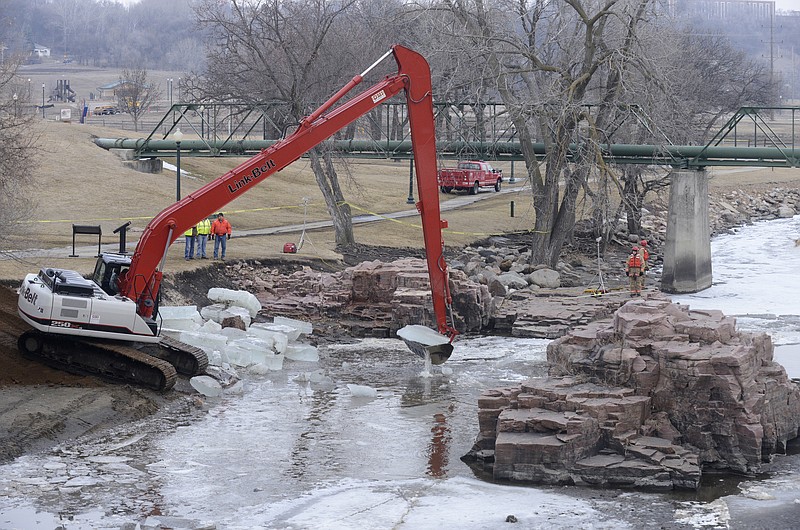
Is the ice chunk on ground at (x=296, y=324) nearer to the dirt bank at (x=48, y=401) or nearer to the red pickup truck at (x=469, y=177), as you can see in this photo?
the dirt bank at (x=48, y=401)

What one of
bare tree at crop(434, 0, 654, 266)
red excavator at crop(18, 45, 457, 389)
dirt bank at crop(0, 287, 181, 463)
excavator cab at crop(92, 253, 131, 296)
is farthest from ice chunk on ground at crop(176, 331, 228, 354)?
bare tree at crop(434, 0, 654, 266)

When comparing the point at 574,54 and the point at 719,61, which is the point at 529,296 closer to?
the point at 574,54

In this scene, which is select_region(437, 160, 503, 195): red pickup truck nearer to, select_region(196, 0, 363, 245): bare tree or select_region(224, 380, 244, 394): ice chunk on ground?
select_region(196, 0, 363, 245): bare tree

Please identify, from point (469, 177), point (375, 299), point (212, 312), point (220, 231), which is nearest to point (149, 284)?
point (212, 312)

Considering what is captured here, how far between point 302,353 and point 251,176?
511cm

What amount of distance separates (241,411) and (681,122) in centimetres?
2345

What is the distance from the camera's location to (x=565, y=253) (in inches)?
1794

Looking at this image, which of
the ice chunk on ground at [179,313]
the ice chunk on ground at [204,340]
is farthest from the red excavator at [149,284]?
the ice chunk on ground at [179,313]

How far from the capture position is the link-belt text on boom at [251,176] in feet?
72.5

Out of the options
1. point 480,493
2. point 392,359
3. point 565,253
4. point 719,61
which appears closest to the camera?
point 480,493

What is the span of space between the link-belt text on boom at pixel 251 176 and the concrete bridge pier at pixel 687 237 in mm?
19989

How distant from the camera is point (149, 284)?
2169 centimetres

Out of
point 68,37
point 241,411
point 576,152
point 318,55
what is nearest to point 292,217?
point 318,55

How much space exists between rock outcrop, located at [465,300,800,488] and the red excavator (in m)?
5.25
